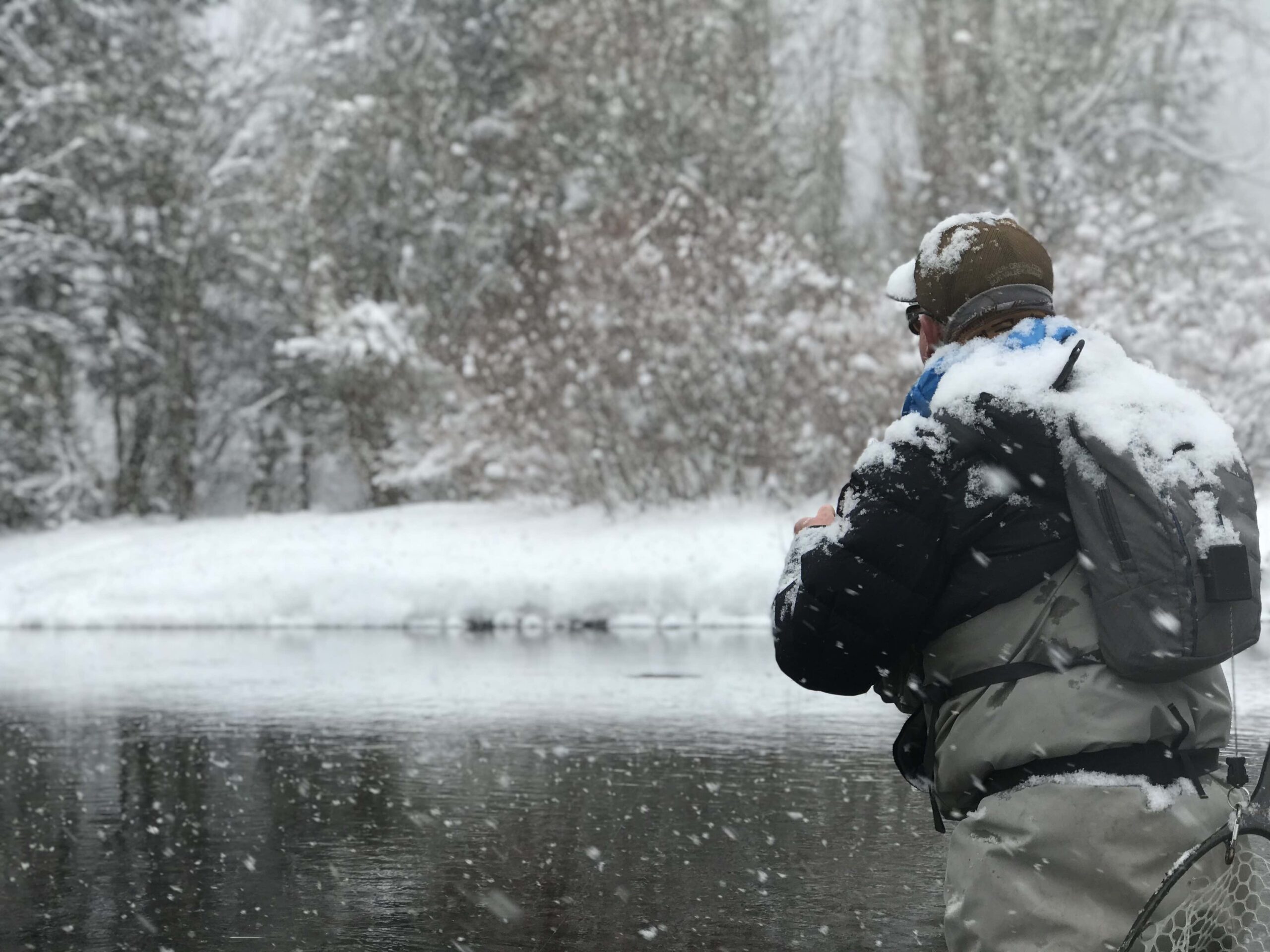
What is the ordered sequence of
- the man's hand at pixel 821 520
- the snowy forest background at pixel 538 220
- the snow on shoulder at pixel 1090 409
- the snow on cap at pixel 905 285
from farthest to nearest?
the snowy forest background at pixel 538 220 < the snow on cap at pixel 905 285 < the man's hand at pixel 821 520 < the snow on shoulder at pixel 1090 409

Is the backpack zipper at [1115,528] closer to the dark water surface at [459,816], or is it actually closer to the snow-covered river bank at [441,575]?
the dark water surface at [459,816]

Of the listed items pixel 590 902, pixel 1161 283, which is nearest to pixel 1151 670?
pixel 590 902

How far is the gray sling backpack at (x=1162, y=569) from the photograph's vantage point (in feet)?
7.52

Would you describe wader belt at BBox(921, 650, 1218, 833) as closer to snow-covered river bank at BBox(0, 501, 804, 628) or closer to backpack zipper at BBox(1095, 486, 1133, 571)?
backpack zipper at BBox(1095, 486, 1133, 571)

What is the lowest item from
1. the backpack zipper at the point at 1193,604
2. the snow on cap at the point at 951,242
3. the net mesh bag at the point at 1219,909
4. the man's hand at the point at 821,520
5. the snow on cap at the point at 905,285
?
the net mesh bag at the point at 1219,909

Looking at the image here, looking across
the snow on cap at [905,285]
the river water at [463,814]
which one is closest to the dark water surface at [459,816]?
the river water at [463,814]

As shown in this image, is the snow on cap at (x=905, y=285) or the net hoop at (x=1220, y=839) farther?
the snow on cap at (x=905, y=285)

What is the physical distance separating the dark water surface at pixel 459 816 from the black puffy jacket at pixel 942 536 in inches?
122

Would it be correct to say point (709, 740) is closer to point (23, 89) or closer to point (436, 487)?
point (436, 487)

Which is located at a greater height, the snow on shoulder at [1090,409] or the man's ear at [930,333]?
the man's ear at [930,333]

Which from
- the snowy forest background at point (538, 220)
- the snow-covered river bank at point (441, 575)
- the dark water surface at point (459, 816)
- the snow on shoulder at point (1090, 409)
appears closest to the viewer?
the snow on shoulder at point (1090, 409)

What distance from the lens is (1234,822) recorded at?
7.55 feet

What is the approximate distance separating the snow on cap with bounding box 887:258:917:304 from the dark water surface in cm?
305

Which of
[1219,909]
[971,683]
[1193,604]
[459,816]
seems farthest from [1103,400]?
[459,816]
